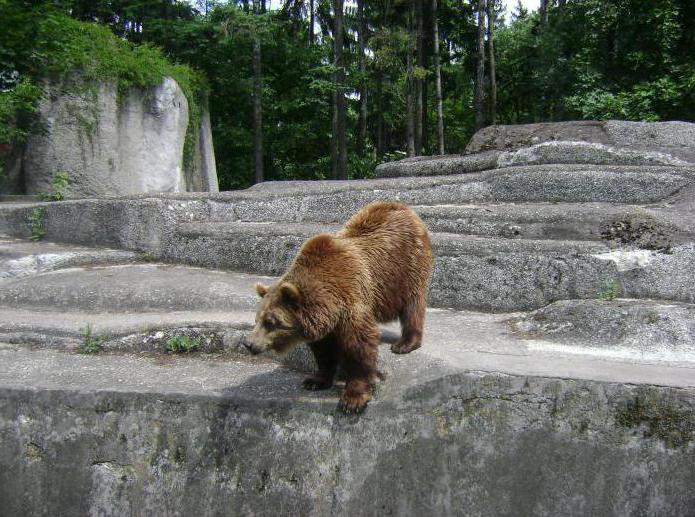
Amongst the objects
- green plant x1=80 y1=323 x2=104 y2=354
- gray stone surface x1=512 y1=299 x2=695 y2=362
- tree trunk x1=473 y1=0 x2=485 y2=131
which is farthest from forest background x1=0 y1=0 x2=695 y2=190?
gray stone surface x1=512 y1=299 x2=695 y2=362

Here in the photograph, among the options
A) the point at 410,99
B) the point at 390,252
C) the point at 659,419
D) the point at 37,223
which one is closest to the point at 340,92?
the point at 410,99

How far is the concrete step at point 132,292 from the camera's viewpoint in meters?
5.26

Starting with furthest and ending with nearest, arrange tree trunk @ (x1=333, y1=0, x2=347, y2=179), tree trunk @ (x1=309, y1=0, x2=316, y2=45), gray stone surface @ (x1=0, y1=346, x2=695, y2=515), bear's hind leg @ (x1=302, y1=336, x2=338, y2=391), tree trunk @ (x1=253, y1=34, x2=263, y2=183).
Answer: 1. tree trunk @ (x1=309, y1=0, x2=316, y2=45)
2. tree trunk @ (x1=253, y1=34, x2=263, y2=183)
3. tree trunk @ (x1=333, y1=0, x2=347, y2=179)
4. bear's hind leg @ (x1=302, y1=336, x2=338, y2=391)
5. gray stone surface @ (x1=0, y1=346, x2=695, y2=515)

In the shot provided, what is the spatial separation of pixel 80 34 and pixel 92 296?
770cm

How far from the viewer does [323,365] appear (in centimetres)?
369

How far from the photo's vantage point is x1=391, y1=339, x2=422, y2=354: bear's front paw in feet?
12.8

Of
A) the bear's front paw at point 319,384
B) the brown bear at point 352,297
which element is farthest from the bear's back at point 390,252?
the bear's front paw at point 319,384

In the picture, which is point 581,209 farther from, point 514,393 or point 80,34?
point 80,34

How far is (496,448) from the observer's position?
11.4 feet

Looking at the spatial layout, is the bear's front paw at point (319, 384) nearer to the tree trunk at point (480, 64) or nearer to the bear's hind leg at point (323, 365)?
the bear's hind leg at point (323, 365)

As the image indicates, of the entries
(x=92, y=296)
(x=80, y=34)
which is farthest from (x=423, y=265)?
(x=80, y=34)

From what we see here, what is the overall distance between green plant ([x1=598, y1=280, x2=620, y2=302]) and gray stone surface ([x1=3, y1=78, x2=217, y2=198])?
8.90 meters

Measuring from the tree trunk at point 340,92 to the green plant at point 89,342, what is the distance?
43.9 ft

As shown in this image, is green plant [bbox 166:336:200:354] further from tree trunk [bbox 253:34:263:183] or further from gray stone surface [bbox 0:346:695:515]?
tree trunk [bbox 253:34:263:183]
